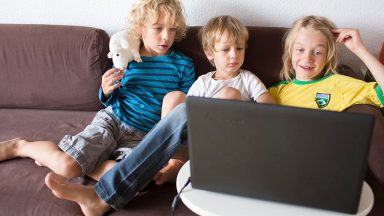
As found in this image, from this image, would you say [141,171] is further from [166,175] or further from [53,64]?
[53,64]

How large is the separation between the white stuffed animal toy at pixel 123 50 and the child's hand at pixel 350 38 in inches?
31.6

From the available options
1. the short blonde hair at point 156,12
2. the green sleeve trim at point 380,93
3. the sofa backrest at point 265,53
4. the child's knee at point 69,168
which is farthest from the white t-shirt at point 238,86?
the child's knee at point 69,168

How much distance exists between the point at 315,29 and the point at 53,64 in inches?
46.1

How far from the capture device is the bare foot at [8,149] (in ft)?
4.88

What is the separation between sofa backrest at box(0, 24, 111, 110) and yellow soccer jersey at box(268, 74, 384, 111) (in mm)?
832

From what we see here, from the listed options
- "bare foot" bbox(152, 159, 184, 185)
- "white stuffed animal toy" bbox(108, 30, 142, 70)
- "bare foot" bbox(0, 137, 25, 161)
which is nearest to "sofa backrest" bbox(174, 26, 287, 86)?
"white stuffed animal toy" bbox(108, 30, 142, 70)

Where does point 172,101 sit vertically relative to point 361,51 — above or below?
→ below

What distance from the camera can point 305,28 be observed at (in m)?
1.53

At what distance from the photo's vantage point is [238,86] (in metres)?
1.57

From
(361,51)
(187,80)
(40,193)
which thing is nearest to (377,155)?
(361,51)

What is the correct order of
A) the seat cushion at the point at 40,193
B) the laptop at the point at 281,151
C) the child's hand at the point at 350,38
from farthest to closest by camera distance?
the child's hand at the point at 350,38, the seat cushion at the point at 40,193, the laptop at the point at 281,151

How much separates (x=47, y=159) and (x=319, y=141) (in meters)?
1.02

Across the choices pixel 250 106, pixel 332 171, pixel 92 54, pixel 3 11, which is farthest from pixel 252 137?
pixel 3 11

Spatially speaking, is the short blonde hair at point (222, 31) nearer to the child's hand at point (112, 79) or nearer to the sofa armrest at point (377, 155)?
the child's hand at point (112, 79)
